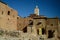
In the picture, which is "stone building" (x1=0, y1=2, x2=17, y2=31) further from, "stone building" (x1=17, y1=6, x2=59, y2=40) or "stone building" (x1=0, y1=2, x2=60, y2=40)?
"stone building" (x1=17, y1=6, x2=59, y2=40)

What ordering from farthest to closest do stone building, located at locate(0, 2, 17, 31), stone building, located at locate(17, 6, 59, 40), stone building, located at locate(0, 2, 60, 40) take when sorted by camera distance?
stone building, located at locate(17, 6, 59, 40) → stone building, located at locate(0, 2, 60, 40) → stone building, located at locate(0, 2, 17, 31)

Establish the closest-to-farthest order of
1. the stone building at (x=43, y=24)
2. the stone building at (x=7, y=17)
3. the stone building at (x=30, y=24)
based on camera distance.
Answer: the stone building at (x=7, y=17) → the stone building at (x=30, y=24) → the stone building at (x=43, y=24)

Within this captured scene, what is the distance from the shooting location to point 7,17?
87.1 ft

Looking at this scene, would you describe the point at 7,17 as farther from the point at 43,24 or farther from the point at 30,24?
the point at 43,24

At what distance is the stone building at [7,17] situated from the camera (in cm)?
2473

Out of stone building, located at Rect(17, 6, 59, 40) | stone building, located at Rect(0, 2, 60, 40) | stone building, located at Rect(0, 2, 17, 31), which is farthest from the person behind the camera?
stone building, located at Rect(17, 6, 59, 40)

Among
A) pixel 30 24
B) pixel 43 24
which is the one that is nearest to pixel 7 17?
pixel 30 24

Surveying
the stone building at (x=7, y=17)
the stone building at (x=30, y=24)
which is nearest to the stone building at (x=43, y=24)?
the stone building at (x=30, y=24)

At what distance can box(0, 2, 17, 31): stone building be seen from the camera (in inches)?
974

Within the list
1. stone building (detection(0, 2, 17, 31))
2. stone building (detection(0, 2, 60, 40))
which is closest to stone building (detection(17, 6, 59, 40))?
stone building (detection(0, 2, 60, 40))

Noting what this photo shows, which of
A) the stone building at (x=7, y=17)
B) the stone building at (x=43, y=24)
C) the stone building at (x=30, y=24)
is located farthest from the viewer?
the stone building at (x=43, y=24)

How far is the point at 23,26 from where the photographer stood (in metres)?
33.6

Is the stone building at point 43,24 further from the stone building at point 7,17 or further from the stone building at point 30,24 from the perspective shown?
the stone building at point 7,17

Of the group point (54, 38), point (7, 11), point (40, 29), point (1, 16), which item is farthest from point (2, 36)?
point (40, 29)
